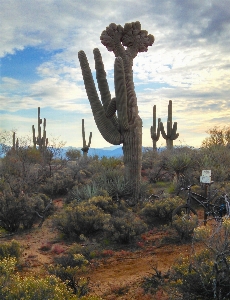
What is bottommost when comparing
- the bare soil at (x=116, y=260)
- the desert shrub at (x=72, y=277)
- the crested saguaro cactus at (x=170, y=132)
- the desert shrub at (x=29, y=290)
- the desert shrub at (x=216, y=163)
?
the bare soil at (x=116, y=260)

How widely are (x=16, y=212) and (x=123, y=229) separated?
314 cm

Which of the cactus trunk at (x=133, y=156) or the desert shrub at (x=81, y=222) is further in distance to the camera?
the cactus trunk at (x=133, y=156)

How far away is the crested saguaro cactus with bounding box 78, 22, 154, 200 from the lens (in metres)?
11.7

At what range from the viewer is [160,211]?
9031mm

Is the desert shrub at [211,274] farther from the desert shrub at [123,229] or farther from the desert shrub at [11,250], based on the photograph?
the desert shrub at [11,250]

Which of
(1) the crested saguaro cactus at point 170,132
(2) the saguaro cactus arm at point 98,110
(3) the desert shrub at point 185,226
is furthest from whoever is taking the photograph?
(1) the crested saguaro cactus at point 170,132

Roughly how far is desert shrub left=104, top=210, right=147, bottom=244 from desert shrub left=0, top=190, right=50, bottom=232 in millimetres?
2429

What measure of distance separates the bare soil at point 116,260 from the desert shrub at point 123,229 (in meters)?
0.26

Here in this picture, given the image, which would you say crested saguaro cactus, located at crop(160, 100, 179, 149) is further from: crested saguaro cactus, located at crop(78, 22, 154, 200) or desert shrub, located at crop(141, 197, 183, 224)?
desert shrub, located at crop(141, 197, 183, 224)

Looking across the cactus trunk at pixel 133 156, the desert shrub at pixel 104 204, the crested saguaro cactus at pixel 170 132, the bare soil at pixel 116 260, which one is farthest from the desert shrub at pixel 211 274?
the crested saguaro cactus at pixel 170 132

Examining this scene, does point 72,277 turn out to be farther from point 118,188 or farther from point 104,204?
point 118,188

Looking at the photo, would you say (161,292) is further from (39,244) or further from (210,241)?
(39,244)

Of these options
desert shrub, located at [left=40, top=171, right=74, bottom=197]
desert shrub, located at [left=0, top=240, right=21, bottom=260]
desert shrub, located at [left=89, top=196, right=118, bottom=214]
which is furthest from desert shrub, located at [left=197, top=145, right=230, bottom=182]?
desert shrub, located at [left=0, top=240, right=21, bottom=260]

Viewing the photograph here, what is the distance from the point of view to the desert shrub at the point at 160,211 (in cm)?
905
